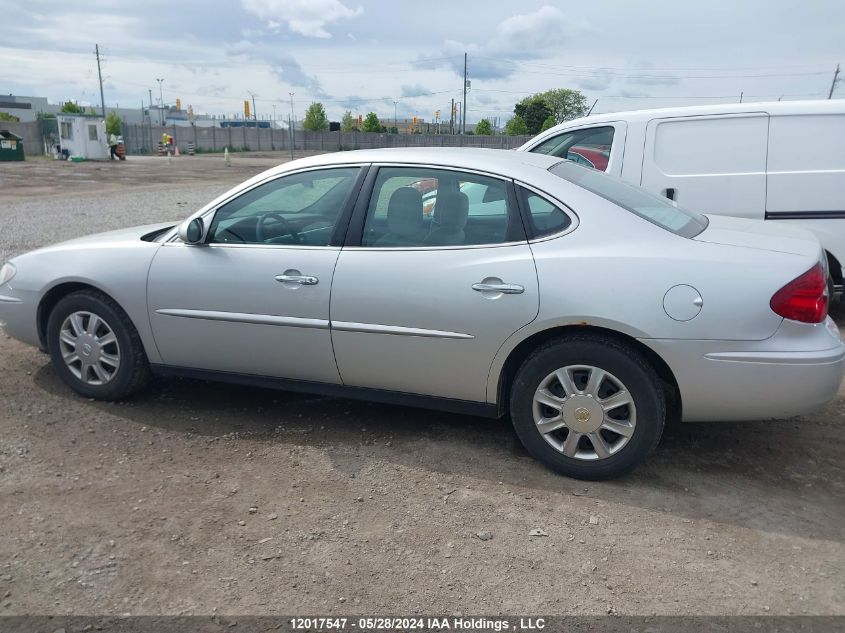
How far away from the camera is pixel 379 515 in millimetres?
3322

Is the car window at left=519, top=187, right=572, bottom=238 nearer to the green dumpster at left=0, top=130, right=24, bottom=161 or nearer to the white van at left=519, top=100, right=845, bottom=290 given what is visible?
the white van at left=519, top=100, right=845, bottom=290

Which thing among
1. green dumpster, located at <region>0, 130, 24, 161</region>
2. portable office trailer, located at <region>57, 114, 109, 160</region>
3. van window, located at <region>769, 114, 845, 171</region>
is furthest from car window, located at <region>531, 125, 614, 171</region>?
portable office trailer, located at <region>57, 114, 109, 160</region>

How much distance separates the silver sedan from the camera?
3326mm

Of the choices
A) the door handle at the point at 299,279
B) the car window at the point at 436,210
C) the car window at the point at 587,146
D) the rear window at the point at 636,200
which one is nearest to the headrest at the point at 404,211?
the car window at the point at 436,210

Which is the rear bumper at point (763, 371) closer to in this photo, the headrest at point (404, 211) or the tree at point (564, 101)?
the headrest at point (404, 211)

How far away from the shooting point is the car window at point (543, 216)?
360 centimetres

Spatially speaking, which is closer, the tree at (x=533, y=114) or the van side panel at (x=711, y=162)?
the van side panel at (x=711, y=162)

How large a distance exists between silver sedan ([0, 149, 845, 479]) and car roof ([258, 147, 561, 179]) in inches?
0.7

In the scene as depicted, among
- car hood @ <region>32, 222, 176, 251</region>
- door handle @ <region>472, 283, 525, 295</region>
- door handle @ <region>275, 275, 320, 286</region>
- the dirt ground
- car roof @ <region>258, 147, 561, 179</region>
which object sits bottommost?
the dirt ground

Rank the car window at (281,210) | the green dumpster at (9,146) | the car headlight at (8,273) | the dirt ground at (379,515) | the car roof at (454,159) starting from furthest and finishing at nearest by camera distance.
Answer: the green dumpster at (9,146) < the car headlight at (8,273) < the car window at (281,210) < the car roof at (454,159) < the dirt ground at (379,515)

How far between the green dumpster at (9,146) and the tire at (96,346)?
34908mm

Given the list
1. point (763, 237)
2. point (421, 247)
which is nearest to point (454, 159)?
point (421, 247)

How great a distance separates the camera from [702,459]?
389cm

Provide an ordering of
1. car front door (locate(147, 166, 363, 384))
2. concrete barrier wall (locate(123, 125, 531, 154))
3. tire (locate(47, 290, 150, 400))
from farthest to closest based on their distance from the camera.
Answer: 1. concrete barrier wall (locate(123, 125, 531, 154))
2. tire (locate(47, 290, 150, 400))
3. car front door (locate(147, 166, 363, 384))
